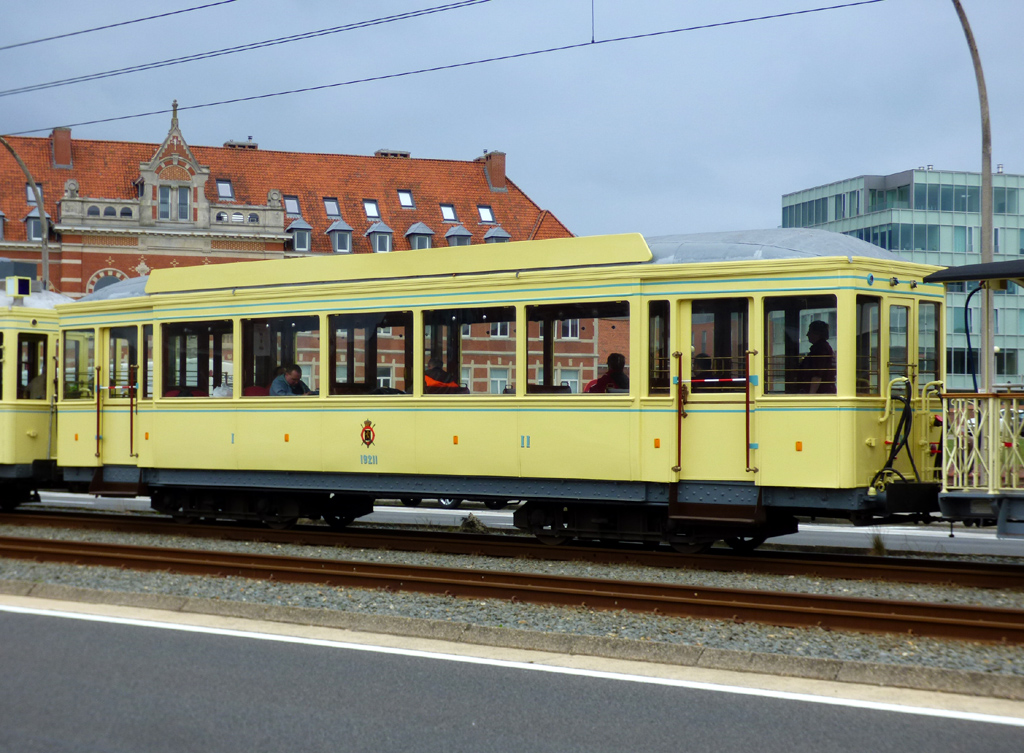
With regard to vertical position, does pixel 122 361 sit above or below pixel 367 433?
above

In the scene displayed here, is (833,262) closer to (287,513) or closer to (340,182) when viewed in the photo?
(287,513)

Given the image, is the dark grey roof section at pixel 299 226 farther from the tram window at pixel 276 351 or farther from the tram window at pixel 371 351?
the tram window at pixel 371 351

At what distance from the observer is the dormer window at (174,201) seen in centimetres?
5734

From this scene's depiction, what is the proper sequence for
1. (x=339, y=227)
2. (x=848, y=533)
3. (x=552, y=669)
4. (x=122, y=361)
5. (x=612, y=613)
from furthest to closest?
(x=339, y=227)
(x=848, y=533)
(x=122, y=361)
(x=612, y=613)
(x=552, y=669)

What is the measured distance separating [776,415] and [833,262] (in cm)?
157

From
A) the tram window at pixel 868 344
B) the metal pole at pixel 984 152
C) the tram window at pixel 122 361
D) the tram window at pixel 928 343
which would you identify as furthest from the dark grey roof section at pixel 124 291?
the metal pole at pixel 984 152

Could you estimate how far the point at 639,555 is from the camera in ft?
41.9

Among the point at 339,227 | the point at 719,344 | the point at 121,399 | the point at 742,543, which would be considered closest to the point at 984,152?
the point at 719,344

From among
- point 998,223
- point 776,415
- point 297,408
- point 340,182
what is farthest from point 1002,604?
point 998,223

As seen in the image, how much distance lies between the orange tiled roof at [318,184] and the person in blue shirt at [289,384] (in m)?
43.3

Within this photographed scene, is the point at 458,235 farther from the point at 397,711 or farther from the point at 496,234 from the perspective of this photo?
the point at 397,711

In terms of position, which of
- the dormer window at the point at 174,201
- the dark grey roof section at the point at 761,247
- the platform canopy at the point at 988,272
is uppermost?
the dormer window at the point at 174,201

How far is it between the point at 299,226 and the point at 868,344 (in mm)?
49856

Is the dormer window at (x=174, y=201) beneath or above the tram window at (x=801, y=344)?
above
